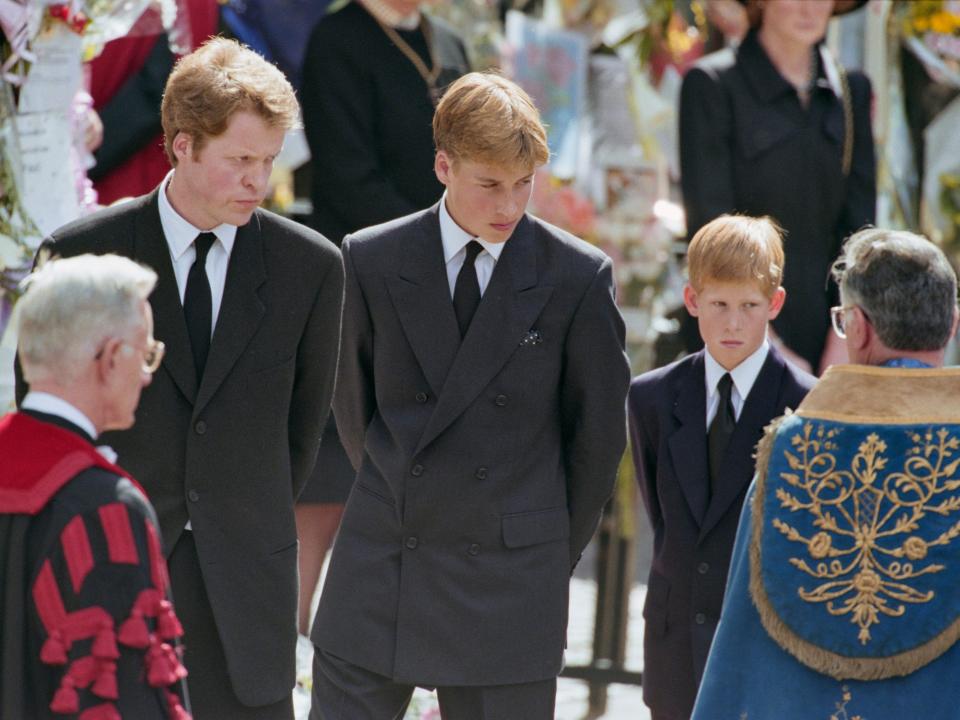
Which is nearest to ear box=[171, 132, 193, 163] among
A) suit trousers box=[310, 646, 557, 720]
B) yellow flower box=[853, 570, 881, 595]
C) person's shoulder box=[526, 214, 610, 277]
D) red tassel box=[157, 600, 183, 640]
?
person's shoulder box=[526, 214, 610, 277]

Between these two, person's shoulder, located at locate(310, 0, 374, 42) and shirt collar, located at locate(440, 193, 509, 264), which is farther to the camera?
person's shoulder, located at locate(310, 0, 374, 42)

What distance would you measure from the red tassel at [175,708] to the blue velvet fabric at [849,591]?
1.18 m

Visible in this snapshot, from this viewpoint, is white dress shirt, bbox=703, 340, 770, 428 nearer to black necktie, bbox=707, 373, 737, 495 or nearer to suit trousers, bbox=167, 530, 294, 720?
black necktie, bbox=707, 373, 737, 495

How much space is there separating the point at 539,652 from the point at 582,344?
739 mm

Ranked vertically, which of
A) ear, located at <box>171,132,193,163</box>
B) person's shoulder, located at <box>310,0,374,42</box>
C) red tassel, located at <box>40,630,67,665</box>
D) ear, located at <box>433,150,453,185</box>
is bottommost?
red tassel, located at <box>40,630,67,665</box>

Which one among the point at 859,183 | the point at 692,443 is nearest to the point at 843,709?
the point at 692,443

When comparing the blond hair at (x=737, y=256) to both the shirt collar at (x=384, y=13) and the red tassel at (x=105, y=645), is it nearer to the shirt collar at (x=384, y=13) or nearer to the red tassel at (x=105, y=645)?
the shirt collar at (x=384, y=13)

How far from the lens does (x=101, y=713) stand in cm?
331

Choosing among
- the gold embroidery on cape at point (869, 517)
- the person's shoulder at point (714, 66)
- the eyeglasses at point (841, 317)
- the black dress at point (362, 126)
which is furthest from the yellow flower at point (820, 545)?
the person's shoulder at point (714, 66)

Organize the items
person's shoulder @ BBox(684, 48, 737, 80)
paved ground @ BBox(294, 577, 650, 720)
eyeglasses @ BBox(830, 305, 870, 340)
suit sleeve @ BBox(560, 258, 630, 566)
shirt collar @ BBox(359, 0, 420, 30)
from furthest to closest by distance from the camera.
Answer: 1. shirt collar @ BBox(359, 0, 420, 30)
2. person's shoulder @ BBox(684, 48, 737, 80)
3. paved ground @ BBox(294, 577, 650, 720)
4. suit sleeve @ BBox(560, 258, 630, 566)
5. eyeglasses @ BBox(830, 305, 870, 340)

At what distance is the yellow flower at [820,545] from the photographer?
160 inches

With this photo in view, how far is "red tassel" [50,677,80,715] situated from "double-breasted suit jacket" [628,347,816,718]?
6.68ft

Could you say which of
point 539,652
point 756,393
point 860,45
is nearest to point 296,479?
point 539,652

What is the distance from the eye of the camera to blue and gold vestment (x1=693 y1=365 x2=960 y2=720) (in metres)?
Answer: 3.97
